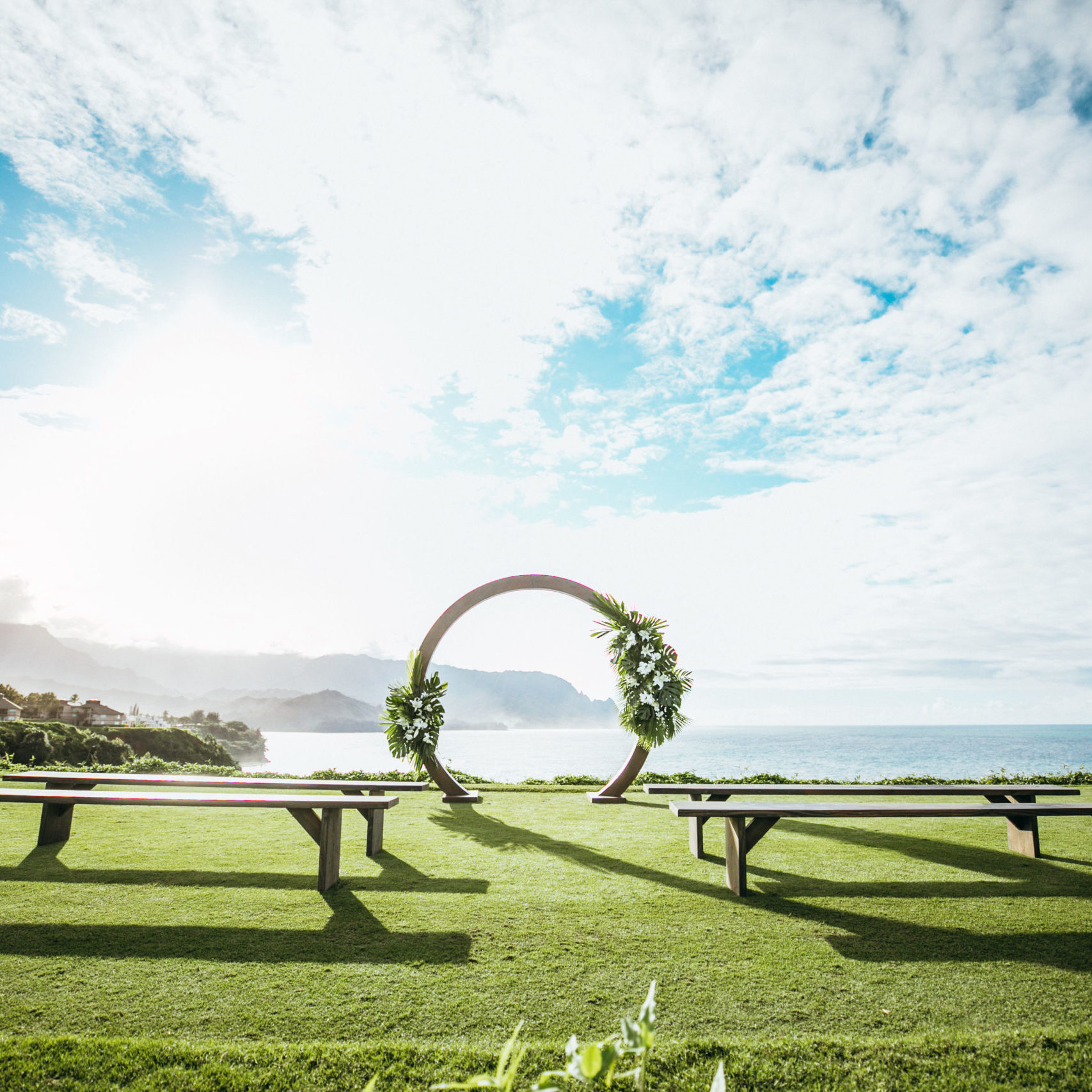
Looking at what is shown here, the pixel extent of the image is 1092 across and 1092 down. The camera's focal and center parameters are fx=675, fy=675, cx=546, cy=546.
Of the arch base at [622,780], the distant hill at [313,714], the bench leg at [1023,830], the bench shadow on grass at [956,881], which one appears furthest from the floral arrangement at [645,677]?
the distant hill at [313,714]

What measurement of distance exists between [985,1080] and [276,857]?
15.7 feet

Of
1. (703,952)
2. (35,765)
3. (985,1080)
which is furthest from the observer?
(35,765)

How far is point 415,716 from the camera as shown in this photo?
870 cm

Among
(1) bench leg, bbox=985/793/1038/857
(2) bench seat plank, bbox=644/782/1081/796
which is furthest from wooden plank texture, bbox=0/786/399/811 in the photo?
(1) bench leg, bbox=985/793/1038/857

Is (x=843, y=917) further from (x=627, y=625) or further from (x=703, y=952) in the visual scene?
(x=627, y=625)

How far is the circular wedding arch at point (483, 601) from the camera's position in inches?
338

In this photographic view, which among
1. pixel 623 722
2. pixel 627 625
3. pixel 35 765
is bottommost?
pixel 35 765

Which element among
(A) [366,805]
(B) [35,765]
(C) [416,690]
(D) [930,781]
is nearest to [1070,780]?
(D) [930,781]

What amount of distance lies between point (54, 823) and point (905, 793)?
7275 millimetres

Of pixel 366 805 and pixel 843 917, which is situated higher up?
pixel 366 805

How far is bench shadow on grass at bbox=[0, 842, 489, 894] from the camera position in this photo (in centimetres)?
453

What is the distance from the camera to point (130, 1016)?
8.93 feet

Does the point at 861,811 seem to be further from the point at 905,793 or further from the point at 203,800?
Answer: the point at 203,800

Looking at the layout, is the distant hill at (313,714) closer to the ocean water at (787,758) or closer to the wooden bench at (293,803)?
the ocean water at (787,758)
